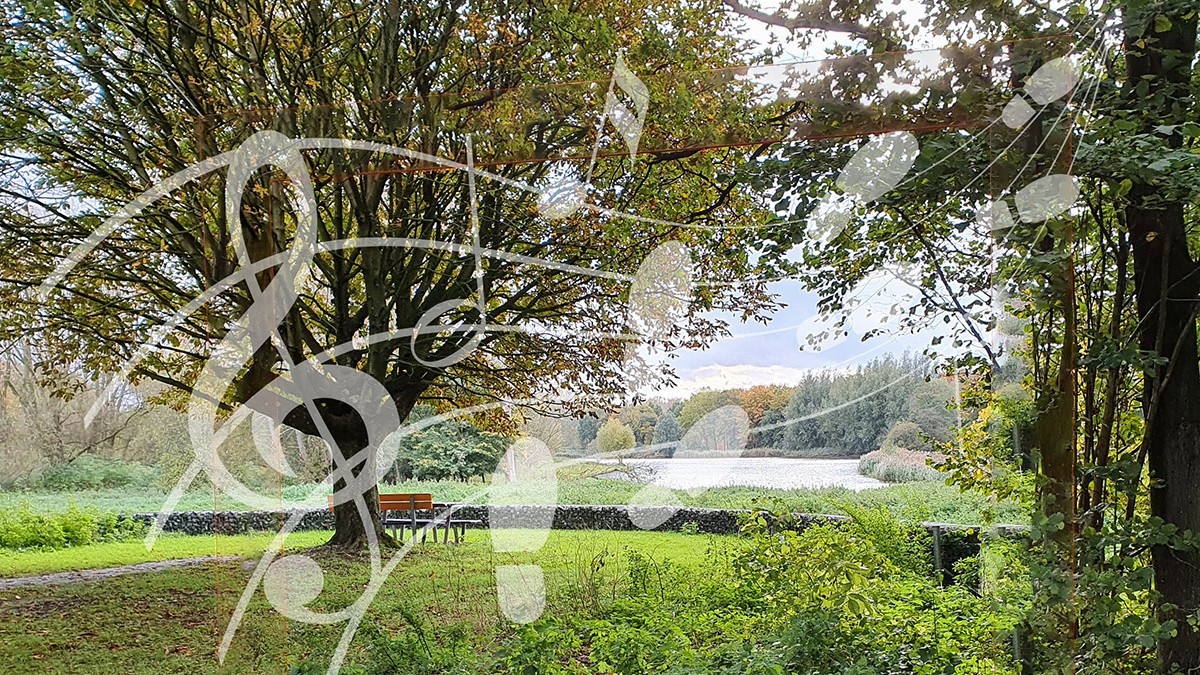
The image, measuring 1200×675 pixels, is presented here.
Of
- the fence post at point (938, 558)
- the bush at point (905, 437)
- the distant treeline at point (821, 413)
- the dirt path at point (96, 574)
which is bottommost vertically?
the dirt path at point (96, 574)

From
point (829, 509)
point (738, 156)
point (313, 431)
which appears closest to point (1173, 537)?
point (829, 509)

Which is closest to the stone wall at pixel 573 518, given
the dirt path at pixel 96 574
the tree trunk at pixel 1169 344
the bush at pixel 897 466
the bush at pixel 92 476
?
the bush at pixel 897 466

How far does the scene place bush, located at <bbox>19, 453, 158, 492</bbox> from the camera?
3.38 m

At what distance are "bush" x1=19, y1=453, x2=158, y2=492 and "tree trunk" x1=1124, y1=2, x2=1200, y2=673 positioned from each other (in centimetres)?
355

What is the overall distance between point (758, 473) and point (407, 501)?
1.13 m

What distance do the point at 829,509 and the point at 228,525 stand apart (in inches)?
75.4

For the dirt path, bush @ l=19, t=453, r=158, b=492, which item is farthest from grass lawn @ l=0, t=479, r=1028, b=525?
bush @ l=19, t=453, r=158, b=492

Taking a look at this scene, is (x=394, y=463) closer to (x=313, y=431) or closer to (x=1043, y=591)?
(x=313, y=431)

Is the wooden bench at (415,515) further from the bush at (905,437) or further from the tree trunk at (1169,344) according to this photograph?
the tree trunk at (1169,344)

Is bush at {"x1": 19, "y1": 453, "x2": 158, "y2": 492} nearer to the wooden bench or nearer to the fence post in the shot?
the wooden bench

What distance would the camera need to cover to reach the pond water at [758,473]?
2277mm

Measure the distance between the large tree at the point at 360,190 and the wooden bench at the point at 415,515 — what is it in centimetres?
7

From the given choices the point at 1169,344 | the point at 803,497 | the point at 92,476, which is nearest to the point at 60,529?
the point at 92,476

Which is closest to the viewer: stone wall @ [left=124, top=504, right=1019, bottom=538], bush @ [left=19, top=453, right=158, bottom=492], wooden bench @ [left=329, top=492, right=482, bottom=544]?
stone wall @ [left=124, top=504, right=1019, bottom=538]
